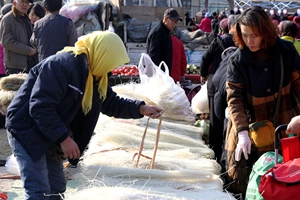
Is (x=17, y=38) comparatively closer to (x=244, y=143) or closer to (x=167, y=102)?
(x=167, y=102)

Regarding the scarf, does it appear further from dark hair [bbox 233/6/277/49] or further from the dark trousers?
the dark trousers

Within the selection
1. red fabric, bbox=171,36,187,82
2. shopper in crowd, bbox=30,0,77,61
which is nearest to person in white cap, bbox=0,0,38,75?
shopper in crowd, bbox=30,0,77,61

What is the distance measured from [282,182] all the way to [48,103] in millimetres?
1261

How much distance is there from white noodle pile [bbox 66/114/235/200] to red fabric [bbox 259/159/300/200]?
13.5 inches

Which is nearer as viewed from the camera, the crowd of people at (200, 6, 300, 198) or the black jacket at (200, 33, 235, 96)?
the crowd of people at (200, 6, 300, 198)

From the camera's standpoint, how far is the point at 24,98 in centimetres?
242

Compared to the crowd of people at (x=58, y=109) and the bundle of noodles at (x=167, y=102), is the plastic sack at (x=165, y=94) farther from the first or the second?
the crowd of people at (x=58, y=109)

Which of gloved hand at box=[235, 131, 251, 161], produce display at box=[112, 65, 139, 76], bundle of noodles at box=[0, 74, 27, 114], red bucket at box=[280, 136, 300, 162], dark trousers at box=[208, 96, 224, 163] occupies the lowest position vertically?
produce display at box=[112, 65, 139, 76]

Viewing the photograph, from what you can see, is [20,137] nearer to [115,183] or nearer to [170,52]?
[115,183]

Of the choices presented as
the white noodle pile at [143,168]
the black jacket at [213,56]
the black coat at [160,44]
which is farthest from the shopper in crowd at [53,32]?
the black jacket at [213,56]

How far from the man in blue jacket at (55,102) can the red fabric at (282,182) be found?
1011mm

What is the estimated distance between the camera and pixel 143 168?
10.1 feet

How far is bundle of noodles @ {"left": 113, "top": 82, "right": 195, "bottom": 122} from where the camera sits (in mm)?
4535

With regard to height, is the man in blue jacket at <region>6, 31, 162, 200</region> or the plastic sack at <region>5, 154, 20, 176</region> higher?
the man in blue jacket at <region>6, 31, 162, 200</region>
